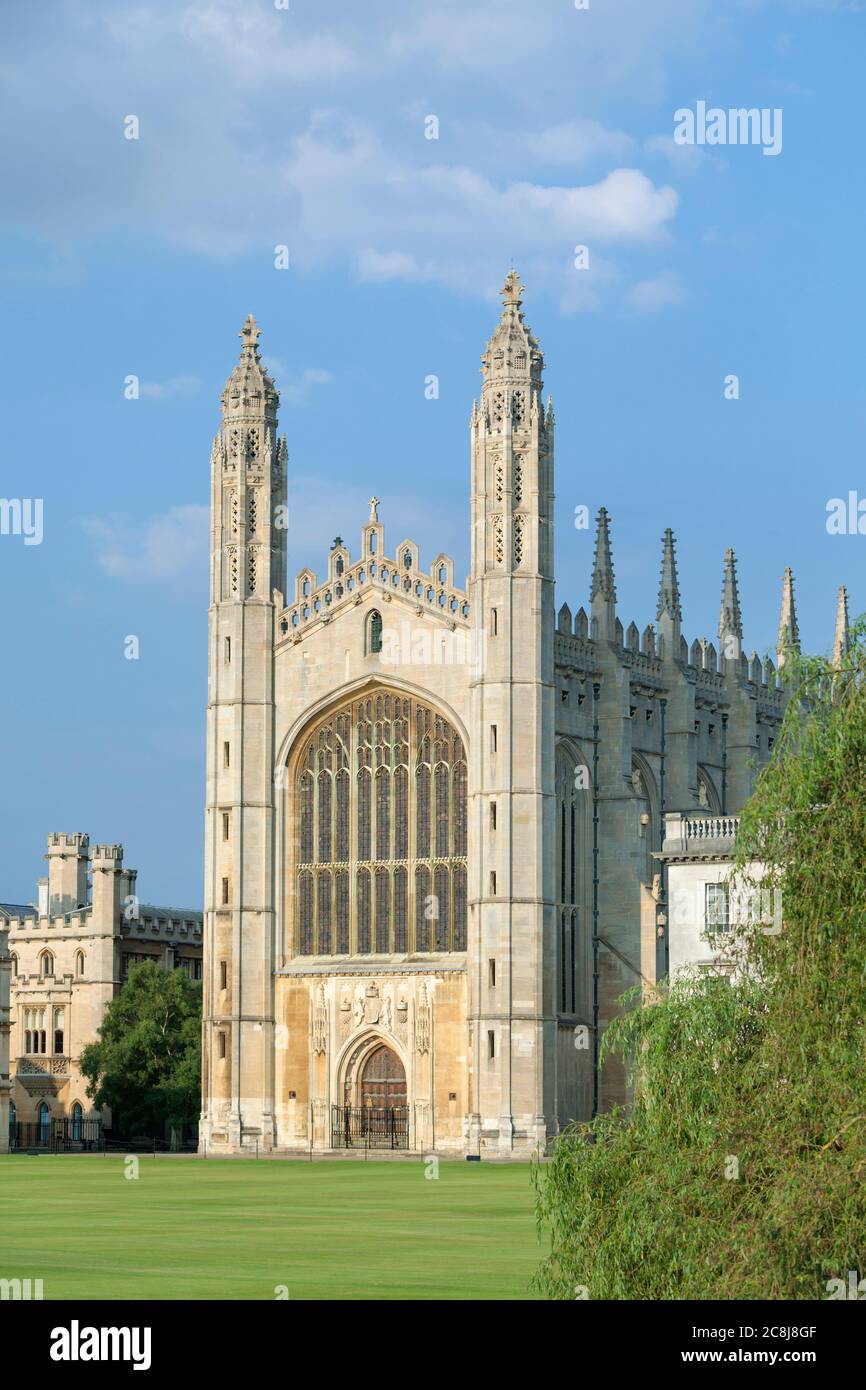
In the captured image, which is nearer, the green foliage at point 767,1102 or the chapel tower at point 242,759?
the green foliage at point 767,1102

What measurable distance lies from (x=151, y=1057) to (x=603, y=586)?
2296cm

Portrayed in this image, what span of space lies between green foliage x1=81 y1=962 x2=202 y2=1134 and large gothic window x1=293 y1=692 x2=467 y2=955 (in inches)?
393

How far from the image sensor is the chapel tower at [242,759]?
76.5 metres

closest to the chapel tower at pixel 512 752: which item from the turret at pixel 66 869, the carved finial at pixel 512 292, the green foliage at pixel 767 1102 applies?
the carved finial at pixel 512 292

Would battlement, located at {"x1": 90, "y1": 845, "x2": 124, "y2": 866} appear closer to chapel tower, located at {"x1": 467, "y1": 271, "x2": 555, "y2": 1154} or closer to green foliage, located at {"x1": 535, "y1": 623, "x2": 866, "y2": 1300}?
chapel tower, located at {"x1": 467, "y1": 271, "x2": 555, "y2": 1154}

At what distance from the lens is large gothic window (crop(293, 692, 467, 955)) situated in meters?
74.9

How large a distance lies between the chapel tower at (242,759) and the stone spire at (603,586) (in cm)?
1010

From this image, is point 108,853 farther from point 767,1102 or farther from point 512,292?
point 767,1102

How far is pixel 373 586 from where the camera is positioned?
76.7 metres

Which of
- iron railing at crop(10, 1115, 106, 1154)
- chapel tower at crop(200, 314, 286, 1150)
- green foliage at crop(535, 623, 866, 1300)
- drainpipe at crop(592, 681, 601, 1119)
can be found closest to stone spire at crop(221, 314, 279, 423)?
chapel tower at crop(200, 314, 286, 1150)

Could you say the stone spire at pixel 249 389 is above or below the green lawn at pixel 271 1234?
above

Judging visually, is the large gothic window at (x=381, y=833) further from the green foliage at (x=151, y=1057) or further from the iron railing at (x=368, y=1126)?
the green foliage at (x=151, y=1057)

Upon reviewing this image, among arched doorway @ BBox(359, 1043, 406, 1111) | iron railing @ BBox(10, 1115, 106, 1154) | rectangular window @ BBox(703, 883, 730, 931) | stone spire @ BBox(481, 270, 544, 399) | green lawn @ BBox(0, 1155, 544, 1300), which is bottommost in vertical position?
green lawn @ BBox(0, 1155, 544, 1300)
